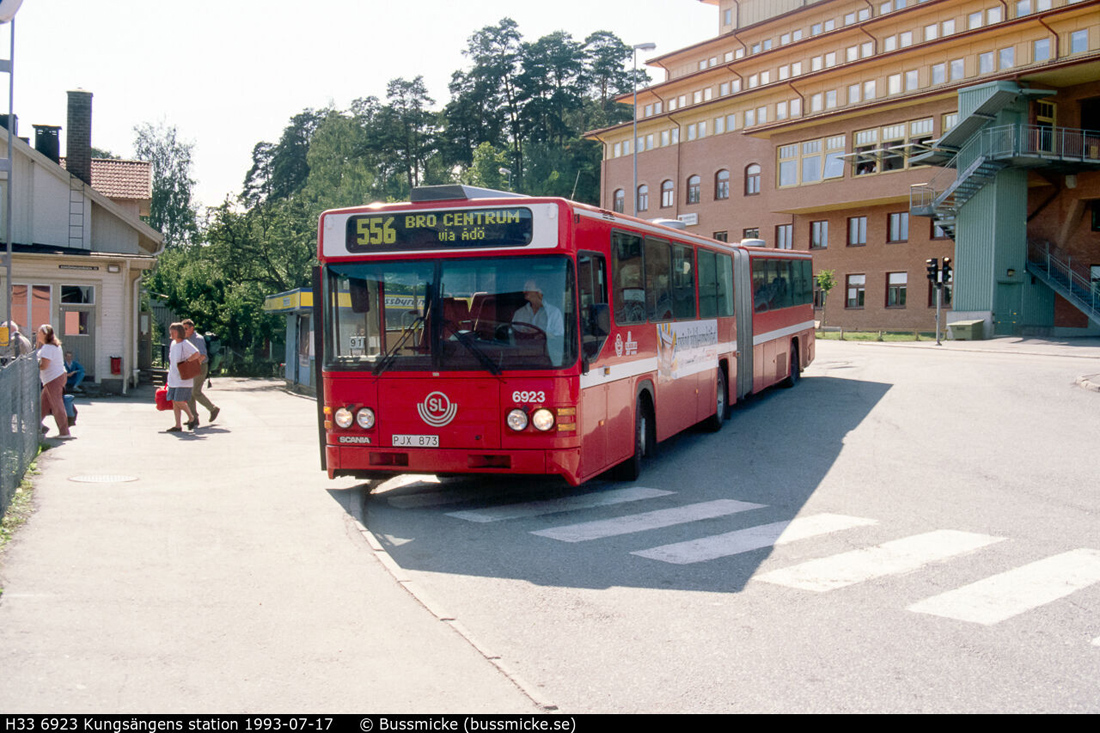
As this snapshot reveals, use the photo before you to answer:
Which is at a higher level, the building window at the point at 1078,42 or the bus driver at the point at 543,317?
the building window at the point at 1078,42

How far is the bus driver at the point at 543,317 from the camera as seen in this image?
9.12 meters

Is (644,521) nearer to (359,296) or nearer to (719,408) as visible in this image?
(359,296)

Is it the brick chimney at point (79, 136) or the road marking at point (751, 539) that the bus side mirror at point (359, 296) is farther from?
the brick chimney at point (79, 136)

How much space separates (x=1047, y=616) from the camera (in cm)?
600

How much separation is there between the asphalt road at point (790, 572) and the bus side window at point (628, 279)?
187 centimetres

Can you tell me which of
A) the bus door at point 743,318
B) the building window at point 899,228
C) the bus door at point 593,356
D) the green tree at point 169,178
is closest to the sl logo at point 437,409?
the bus door at point 593,356

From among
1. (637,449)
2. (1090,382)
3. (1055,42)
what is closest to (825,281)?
(1055,42)

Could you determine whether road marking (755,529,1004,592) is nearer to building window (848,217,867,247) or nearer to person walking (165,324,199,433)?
person walking (165,324,199,433)

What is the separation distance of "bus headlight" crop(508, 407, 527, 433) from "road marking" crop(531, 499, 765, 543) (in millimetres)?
974

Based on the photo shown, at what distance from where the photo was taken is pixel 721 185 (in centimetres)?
6044

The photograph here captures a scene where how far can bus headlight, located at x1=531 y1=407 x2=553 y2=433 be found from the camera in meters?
9.09

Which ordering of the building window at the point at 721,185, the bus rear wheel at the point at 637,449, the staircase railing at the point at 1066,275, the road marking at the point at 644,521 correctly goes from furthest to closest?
the building window at the point at 721,185, the staircase railing at the point at 1066,275, the bus rear wheel at the point at 637,449, the road marking at the point at 644,521

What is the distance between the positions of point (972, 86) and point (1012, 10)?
718cm

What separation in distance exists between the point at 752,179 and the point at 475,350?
51.5 m
